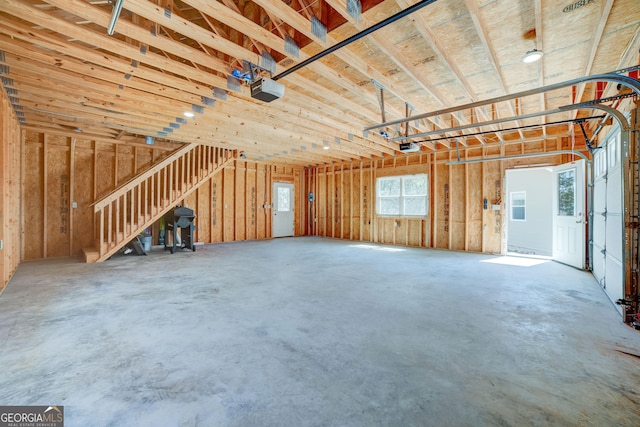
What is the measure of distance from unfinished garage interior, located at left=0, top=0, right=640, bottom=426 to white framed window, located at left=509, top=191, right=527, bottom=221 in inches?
177

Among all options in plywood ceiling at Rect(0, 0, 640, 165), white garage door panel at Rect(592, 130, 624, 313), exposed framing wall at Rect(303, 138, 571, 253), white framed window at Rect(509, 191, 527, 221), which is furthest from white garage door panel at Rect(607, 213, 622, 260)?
white framed window at Rect(509, 191, 527, 221)

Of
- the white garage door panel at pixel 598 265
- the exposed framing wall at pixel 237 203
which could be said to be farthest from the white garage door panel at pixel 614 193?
the exposed framing wall at pixel 237 203

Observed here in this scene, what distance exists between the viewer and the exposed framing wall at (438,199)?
24.4 feet

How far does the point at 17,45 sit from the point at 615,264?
315 inches

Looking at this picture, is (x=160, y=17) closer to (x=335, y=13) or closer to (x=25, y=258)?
(x=335, y=13)

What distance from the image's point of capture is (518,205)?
10.9 m

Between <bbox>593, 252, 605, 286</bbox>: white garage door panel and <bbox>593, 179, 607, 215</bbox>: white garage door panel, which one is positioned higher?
<bbox>593, 179, 607, 215</bbox>: white garage door panel

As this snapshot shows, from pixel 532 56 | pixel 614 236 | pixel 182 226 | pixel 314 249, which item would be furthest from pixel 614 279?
pixel 182 226

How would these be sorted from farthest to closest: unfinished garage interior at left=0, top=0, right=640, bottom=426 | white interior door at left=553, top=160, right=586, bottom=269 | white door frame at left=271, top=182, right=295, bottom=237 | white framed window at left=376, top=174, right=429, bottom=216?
white door frame at left=271, top=182, right=295, bottom=237 → white framed window at left=376, top=174, right=429, bottom=216 → white interior door at left=553, top=160, right=586, bottom=269 → unfinished garage interior at left=0, top=0, right=640, bottom=426

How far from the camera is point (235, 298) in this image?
365 centimetres

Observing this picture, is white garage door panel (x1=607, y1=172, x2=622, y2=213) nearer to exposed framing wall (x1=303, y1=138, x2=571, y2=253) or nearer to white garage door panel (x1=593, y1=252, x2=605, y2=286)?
white garage door panel (x1=593, y1=252, x2=605, y2=286)

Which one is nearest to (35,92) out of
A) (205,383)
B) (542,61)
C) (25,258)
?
(25,258)

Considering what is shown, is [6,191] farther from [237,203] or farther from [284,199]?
[284,199]

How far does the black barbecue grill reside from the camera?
23.6 ft
